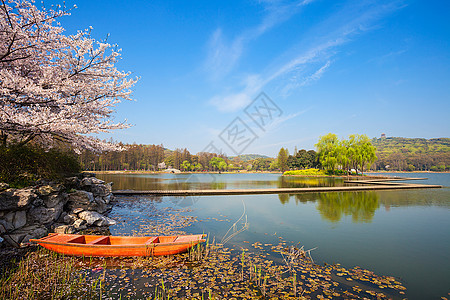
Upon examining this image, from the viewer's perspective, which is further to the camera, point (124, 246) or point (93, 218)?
point (93, 218)

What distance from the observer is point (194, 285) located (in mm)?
5531

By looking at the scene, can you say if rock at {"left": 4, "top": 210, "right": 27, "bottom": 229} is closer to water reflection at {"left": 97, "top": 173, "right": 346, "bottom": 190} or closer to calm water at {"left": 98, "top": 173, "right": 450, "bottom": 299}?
calm water at {"left": 98, "top": 173, "right": 450, "bottom": 299}

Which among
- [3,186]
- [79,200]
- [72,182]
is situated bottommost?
[79,200]

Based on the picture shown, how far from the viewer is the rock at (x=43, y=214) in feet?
28.7

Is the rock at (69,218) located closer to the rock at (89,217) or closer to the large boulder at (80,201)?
the rock at (89,217)

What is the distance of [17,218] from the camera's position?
8.14 metres

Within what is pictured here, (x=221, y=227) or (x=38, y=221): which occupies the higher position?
(x=38, y=221)

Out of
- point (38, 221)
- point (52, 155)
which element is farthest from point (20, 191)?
point (52, 155)

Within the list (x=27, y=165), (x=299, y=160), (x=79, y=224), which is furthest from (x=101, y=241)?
(x=299, y=160)

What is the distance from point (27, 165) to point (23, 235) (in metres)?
3.03

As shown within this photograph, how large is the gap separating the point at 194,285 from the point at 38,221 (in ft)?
25.4

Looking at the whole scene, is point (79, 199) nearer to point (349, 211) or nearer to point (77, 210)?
point (77, 210)

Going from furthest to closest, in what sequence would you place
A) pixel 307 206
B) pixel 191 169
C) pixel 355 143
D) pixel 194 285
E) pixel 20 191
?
pixel 191 169 < pixel 355 143 < pixel 307 206 < pixel 20 191 < pixel 194 285

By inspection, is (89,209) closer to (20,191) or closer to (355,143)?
(20,191)
